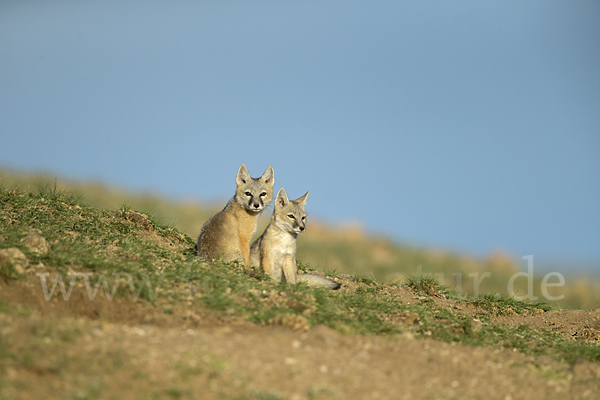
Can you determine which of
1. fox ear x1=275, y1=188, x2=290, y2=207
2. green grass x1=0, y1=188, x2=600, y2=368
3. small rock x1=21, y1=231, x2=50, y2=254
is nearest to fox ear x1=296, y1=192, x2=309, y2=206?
fox ear x1=275, y1=188, x2=290, y2=207

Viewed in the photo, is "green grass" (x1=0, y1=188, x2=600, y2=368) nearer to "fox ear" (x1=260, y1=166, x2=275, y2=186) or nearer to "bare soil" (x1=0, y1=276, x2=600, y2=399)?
"bare soil" (x1=0, y1=276, x2=600, y2=399)

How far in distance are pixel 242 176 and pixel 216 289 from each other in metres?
3.15

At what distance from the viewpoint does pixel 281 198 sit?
8969mm

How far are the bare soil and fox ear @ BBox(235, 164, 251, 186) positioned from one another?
367 cm

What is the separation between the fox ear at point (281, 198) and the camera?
8.93m

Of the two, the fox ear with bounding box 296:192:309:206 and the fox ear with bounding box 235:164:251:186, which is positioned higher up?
the fox ear with bounding box 235:164:251:186

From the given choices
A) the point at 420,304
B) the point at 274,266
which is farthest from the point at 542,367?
the point at 274,266

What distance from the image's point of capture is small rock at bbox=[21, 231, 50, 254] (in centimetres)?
680

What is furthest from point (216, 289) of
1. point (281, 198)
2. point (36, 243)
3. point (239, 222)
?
point (281, 198)

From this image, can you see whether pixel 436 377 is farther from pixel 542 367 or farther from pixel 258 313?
pixel 258 313

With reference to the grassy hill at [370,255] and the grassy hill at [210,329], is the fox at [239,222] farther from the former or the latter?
the grassy hill at [370,255]

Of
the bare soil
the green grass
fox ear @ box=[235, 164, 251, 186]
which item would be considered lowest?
the bare soil

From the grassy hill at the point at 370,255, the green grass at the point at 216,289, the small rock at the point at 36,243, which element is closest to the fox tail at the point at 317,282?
the green grass at the point at 216,289

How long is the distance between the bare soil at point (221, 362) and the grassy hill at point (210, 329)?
0.05ft
